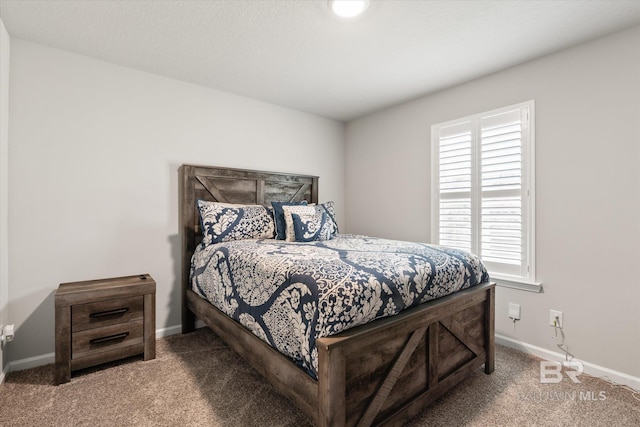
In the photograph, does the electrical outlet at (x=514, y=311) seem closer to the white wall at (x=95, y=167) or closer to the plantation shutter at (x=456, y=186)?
the plantation shutter at (x=456, y=186)

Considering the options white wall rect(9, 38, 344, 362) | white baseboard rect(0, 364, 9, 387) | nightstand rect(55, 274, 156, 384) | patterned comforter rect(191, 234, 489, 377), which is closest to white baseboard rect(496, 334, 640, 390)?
patterned comforter rect(191, 234, 489, 377)

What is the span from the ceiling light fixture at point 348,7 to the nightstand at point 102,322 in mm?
2307

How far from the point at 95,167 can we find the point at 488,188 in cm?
338

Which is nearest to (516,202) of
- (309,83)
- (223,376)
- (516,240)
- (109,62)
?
(516,240)

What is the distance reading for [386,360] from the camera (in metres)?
1.42

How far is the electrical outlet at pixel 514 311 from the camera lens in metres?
2.50

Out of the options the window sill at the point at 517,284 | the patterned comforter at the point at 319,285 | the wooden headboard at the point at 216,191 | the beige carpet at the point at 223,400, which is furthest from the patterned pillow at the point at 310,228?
the window sill at the point at 517,284

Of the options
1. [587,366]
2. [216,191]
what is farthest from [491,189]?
[216,191]

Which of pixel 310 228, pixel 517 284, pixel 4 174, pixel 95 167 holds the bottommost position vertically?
pixel 517 284

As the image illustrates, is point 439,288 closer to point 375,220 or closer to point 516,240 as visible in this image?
point 516,240

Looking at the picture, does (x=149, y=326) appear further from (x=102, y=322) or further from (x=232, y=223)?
(x=232, y=223)

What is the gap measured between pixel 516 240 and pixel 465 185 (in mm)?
666

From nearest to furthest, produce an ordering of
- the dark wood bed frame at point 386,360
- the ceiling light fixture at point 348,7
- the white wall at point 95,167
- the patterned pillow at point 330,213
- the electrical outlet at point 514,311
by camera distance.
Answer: the dark wood bed frame at point 386,360 < the ceiling light fixture at point 348,7 < the white wall at point 95,167 < the electrical outlet at point 514,311 < the patterned pillow at point 330,213

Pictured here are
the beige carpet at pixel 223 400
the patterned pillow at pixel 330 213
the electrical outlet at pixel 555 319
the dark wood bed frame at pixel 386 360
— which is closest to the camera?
the dark wood bed frame at pixel 386 360
